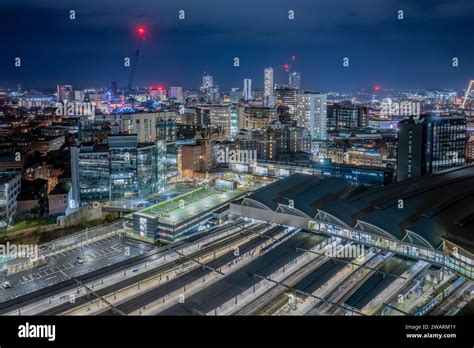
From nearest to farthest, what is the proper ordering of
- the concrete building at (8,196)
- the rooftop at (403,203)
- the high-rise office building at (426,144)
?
the rooftop at (403,203) → the concrete building at (8,196) → the high-rise office building at (426,144)

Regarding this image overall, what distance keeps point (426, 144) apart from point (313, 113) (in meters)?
10.5

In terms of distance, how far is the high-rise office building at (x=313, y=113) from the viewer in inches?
843

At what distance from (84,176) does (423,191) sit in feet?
24.0

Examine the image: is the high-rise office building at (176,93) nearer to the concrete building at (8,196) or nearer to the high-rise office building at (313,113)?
the high-rise office building at (313,113)

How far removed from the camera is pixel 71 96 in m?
34.1

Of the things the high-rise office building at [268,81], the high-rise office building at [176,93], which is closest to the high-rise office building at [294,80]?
the high-rise office building at [268,81]

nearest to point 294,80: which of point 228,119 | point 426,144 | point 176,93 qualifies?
point 176,93

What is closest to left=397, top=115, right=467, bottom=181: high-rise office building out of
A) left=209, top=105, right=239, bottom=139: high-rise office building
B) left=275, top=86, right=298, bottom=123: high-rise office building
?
left=209, top=105, right=239, bottom=139: high-rise office building

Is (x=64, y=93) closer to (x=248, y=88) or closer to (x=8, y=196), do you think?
(x=248, y=88)

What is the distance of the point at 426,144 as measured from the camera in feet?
36.8

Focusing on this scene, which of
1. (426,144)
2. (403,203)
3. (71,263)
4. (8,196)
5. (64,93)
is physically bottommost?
(71,263)

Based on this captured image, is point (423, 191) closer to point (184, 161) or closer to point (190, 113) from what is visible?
point (184, 161)

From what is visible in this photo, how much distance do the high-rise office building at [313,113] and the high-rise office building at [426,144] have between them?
9.81 metres
